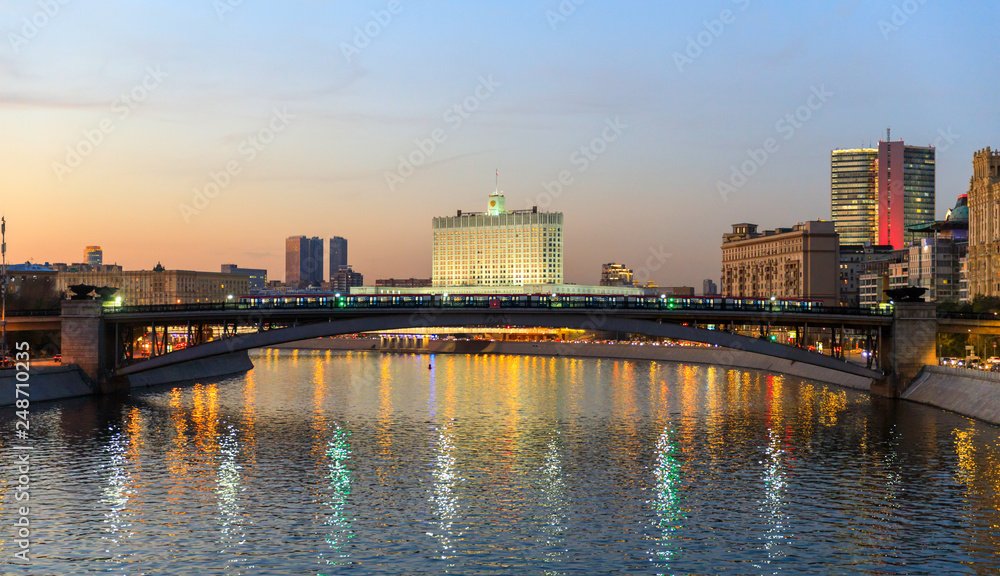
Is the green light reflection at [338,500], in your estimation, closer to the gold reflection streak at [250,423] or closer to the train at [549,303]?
the gold reflection streak at [250,423]

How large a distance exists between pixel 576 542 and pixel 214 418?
48266 millimetres

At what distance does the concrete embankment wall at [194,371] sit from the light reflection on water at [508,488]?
12620 mm

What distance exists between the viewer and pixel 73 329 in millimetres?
97688

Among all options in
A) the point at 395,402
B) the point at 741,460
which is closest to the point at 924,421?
the point at 741,460

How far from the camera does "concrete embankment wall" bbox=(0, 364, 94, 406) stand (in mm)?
86625

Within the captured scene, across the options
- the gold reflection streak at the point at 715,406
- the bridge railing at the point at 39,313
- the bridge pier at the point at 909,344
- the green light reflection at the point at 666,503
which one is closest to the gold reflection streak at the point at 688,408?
the gold reflection streak at the point at 715,406

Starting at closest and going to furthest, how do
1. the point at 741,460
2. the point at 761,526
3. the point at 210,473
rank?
the point at 761,526 → the point at 210,473 → the point at 741,460

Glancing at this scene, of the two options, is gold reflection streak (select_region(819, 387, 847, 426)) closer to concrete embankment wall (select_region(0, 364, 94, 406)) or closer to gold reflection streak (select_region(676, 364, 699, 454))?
gold reflection streak (select_region(676, 364, 699, 454))

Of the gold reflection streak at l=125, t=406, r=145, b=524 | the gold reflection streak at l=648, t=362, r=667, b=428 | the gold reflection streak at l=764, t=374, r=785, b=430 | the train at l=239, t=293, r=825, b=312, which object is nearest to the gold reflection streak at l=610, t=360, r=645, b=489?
the gold reflection streak at l=648, t=362, r=667, b=428

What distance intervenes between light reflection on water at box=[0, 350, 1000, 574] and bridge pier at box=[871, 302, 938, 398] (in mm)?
3445

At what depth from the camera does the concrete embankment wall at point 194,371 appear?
108938 mm

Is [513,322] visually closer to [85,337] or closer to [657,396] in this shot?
[657,396]

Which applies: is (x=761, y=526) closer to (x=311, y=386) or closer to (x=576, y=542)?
(x=576, y=542)

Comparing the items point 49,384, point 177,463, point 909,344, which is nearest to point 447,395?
point 49,384
